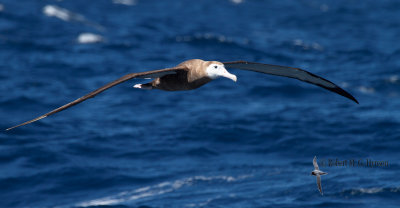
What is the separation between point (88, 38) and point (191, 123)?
1535 centimetres

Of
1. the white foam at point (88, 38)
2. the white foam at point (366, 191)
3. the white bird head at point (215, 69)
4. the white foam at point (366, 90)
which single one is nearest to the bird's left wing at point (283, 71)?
the white bird head at point (215, 69)

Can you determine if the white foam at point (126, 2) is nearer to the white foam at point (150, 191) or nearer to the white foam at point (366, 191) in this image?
the white foam at point (150, 191)

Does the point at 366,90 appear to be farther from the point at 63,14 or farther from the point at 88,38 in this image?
the point at 63,14

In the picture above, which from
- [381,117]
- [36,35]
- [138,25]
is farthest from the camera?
[138,25]

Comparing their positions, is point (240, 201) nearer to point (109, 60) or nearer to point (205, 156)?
point (205, 156)

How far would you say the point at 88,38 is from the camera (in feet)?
122

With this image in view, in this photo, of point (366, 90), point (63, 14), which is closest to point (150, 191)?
point (366, 90)

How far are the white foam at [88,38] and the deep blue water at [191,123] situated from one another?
13.5 inches

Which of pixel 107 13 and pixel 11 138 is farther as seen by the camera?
pixel 107 13

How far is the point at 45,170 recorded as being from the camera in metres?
20.7

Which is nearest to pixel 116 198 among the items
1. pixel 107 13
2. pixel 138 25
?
pixel 138 25

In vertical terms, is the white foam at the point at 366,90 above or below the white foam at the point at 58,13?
below

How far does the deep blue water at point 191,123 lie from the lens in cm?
1955

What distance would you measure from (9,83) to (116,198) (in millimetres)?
11303
